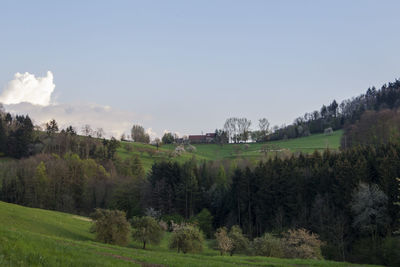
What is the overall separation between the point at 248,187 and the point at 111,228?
43.0 meters

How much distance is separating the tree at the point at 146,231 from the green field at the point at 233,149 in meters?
90.5

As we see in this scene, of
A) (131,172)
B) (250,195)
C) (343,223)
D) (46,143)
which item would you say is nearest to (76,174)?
(131,172)

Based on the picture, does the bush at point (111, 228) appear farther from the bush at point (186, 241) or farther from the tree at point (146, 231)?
the bush at point (186, 241)

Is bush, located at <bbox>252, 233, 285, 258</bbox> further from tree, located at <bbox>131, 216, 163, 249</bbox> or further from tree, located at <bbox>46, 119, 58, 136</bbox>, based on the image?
tree, located at <bbox>46, 119, 58, 136</bbox>

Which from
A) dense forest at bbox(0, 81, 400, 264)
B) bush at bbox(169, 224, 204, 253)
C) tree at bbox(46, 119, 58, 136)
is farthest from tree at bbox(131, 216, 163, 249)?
tree at bbox(46, 119, 58, 136)

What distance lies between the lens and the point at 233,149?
181 meters

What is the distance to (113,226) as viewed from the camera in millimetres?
46094

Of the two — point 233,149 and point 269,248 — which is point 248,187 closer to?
point 269,248

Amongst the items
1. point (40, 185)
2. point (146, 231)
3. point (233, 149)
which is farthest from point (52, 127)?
point (146, 231)

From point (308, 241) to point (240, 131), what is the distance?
155520 millimetres

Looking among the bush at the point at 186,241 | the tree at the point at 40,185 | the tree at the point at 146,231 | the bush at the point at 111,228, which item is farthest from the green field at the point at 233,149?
the bush at the point at 186,241

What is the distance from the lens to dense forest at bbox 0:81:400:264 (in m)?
60.2

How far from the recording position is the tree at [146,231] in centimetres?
4853

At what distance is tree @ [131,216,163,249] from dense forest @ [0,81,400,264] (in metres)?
20.5
